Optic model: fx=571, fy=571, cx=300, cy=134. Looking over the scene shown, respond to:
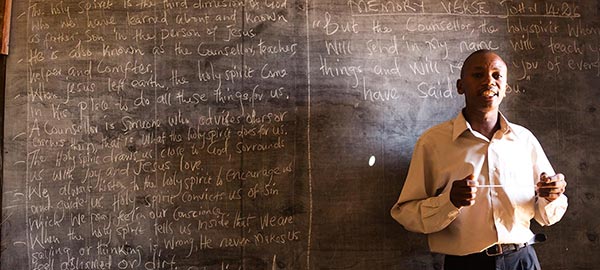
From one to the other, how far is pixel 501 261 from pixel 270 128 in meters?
1.36

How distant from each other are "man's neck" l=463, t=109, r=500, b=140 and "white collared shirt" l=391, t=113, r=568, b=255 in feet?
0.11

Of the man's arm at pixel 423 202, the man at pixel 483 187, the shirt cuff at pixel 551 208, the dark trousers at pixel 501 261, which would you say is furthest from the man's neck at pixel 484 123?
the dark trousers at pixel 501 261

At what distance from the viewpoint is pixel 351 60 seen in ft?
10.3

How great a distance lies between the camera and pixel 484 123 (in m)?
2.62

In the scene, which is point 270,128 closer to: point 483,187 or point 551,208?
point 483,187

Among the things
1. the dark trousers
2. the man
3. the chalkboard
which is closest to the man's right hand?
the man

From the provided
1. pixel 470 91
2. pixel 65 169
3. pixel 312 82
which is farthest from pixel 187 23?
pixel 470 91

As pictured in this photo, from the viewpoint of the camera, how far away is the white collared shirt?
250cm

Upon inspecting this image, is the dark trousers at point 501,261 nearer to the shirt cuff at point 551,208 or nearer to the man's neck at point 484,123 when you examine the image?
the shirt cuff at point 551,208

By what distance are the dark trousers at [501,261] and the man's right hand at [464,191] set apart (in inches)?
11.2

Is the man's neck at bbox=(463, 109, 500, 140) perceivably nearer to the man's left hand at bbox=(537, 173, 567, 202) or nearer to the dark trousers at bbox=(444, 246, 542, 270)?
the man's left hand at bbox=(537, 173, 567, 202)

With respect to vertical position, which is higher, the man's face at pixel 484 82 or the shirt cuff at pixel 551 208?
the man's face at pixel 484 82

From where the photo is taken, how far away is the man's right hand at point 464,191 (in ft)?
7.71

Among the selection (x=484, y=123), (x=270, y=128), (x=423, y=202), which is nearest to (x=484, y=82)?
(x=484, y=123)
